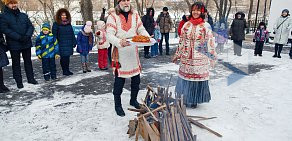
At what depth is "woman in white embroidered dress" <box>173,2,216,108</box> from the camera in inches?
167

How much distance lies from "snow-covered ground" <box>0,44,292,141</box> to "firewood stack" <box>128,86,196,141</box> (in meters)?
0.31

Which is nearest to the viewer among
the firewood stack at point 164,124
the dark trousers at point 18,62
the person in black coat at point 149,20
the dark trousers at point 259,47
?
the firewood stack at point 164,124

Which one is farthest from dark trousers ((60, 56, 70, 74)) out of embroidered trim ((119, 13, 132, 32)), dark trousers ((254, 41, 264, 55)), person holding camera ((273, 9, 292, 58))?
person holding camera ((273, 9, 292, 58))

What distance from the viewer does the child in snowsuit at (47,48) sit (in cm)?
618

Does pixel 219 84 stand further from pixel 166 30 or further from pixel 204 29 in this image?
pixel 166 30

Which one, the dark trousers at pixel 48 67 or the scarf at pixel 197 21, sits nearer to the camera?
the scarf at pixel 197 21

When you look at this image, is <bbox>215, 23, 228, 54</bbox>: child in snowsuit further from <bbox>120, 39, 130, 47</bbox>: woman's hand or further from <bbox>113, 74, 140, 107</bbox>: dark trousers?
<bbox>120, 39, 130, 47</bbox>: woman's hand

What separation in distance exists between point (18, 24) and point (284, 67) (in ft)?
26.5

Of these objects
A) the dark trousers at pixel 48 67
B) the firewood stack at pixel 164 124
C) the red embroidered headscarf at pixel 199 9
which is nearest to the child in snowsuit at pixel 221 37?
the red embroidered headscarf at pixel 199 9

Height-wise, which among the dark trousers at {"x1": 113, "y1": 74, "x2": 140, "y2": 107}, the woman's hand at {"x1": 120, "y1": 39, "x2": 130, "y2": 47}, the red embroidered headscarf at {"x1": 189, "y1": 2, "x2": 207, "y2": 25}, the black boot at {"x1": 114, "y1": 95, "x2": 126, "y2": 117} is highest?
the red embroidered headscarf at {"x1": 189, "y1": 2, "x2": 207, "y2": 25}

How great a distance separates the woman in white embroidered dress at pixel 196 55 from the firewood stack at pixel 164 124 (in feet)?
2.39

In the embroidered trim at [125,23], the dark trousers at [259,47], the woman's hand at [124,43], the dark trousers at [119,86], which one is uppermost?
the embroidered trim at [125,23]

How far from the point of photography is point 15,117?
4258 millimetres

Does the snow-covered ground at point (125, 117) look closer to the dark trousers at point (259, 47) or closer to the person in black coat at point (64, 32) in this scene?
the person in black coat at point (64, 32)
